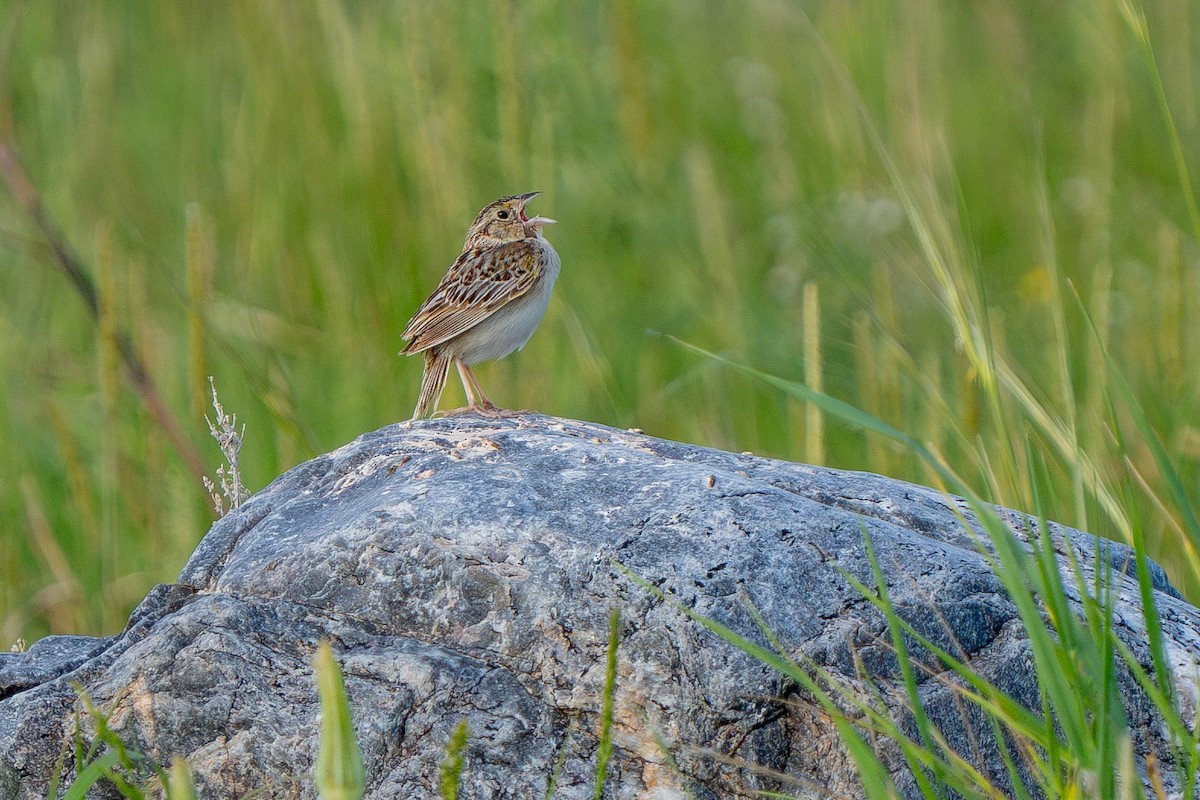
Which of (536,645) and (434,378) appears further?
(434,378)

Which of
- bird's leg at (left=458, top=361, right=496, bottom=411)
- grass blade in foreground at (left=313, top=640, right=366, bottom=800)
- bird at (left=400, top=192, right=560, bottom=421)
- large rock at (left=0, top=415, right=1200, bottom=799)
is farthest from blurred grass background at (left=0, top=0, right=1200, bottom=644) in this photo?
grass blade in foreground at (left=313, top=640, right=366, bottom=800)

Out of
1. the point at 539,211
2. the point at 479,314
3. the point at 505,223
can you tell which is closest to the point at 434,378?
the point at 479,314

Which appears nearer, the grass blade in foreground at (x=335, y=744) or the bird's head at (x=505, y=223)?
the grass blade in foreground at (x=335, y=744)

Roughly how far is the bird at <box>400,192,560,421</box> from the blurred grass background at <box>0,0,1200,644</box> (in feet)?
0.61

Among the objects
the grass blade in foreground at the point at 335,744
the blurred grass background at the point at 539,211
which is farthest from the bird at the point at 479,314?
the grass blade in foreground at the point at 335,744

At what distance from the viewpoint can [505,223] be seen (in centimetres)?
593

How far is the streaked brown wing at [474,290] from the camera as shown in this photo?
16.7ft

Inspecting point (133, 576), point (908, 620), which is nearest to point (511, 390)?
point (133, 576)

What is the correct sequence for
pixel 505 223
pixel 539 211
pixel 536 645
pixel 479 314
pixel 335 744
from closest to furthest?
pixel 335 744 < pixel 536 645 < pixel 479 314 < pixel 505 223 < pixel 539 211

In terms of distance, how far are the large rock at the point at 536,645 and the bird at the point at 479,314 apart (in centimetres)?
215

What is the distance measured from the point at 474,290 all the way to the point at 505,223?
0.81 metres

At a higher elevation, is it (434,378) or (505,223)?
(505,223)

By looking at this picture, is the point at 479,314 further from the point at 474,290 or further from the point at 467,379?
the point at 467,379

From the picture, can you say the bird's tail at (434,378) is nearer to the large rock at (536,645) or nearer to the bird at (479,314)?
the bird at (479,314)
